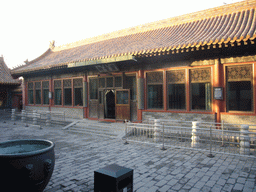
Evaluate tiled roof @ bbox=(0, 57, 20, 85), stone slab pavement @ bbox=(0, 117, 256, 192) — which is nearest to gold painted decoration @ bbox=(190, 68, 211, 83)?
stone slab pavement @ bbox=(0, 117, 256, 192)

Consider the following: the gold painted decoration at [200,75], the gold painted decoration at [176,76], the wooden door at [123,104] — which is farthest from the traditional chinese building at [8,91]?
the gold painted decoration at [200,75]

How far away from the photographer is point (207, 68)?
8.66 meters

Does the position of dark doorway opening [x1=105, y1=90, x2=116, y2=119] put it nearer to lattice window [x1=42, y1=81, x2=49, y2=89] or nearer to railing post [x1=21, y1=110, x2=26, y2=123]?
lattice window [x1=42, y1=81, x2=49, y2=89]

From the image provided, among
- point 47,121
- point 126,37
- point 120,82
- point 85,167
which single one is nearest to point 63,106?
point 47,121

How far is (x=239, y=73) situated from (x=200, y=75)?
152 cm

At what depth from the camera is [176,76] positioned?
944 centimetres

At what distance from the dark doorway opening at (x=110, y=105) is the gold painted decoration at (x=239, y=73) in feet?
21.4

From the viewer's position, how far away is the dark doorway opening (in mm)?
12109

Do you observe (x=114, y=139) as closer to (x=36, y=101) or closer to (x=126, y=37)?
(x=126, y=37)

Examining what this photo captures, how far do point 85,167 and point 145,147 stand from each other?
263 cm

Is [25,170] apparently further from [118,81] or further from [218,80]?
[118,81]

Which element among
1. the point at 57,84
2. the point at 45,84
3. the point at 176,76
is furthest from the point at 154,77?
the point at 45,84

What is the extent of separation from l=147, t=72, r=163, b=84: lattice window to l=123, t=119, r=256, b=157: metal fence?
6.86ft

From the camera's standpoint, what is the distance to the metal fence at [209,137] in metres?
6.07
